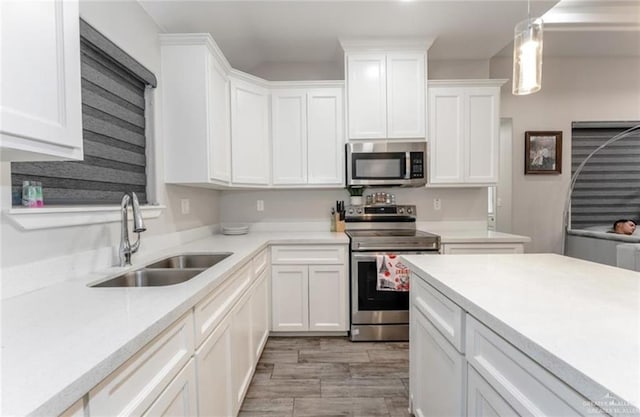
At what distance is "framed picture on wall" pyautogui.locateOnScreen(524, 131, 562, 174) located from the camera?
3721 millimetres

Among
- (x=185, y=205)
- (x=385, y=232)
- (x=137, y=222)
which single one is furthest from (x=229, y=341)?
(x=385, y=232)

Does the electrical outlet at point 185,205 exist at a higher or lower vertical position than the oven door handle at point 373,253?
higher

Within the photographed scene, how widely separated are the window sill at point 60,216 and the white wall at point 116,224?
3 cm

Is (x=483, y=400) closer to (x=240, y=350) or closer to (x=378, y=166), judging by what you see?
(x=240, y=350)

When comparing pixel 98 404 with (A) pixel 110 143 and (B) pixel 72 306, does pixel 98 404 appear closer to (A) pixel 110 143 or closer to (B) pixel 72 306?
(B) pixel 72 306

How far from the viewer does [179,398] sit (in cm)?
98

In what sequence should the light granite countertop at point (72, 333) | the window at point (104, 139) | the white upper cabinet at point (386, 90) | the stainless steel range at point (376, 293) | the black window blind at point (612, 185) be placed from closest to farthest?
1. the light granite countertop at point (72, 333)
2. the window at point (104, 139)
3. the stainless steel range at point (376, 293)
4. the white upper cabinet at point (386, 90)
5. the black window blind at point (612, 185)

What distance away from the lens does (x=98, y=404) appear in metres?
0.63

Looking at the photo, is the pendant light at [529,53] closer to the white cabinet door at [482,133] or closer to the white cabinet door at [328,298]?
the white cabinet door at [482,133]

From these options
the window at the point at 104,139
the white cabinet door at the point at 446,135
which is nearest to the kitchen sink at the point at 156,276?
the window at the point at 104,139

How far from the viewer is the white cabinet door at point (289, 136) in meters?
Answer: 2.88

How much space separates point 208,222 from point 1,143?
2246 millimetres

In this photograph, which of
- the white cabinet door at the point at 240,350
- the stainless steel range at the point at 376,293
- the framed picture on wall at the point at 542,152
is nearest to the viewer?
the white cabinet door at the point at 240,350

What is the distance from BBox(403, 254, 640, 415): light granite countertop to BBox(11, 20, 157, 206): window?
164 cm
